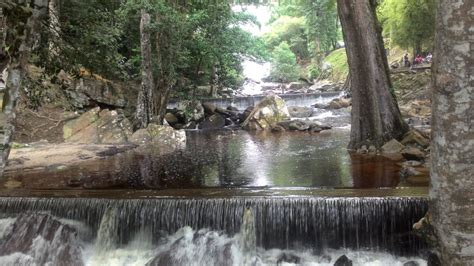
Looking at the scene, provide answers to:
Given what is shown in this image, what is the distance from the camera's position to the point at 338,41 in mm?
43594

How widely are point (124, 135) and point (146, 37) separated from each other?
3620 mm

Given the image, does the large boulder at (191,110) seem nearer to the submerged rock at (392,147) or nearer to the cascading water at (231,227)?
the submerged rock at (392,147)

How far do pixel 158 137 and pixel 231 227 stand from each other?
9.18 meters

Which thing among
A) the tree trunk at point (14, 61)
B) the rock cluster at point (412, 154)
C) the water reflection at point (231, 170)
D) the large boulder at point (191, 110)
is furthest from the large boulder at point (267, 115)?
the tree trunk at point (14, 61)

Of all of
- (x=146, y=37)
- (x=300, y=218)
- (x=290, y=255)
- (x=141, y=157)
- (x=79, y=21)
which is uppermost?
(x=146, y=37)

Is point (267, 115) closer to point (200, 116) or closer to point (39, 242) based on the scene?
point (200, 116)

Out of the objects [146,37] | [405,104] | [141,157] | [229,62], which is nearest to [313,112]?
[405,104]

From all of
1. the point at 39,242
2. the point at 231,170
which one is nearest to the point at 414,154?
the point at 231,170

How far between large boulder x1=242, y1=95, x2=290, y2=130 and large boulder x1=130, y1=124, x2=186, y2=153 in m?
4.64

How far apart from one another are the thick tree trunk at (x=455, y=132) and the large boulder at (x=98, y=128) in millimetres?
13646

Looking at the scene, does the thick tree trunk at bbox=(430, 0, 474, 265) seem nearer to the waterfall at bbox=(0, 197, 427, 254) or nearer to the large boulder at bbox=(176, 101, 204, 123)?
the waterfall at bbox=(0, 197, 427, 254)

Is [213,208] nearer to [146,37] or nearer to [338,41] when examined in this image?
[146,37]

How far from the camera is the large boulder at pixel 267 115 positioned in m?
19.7

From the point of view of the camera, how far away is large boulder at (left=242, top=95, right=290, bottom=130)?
64.6 ft
